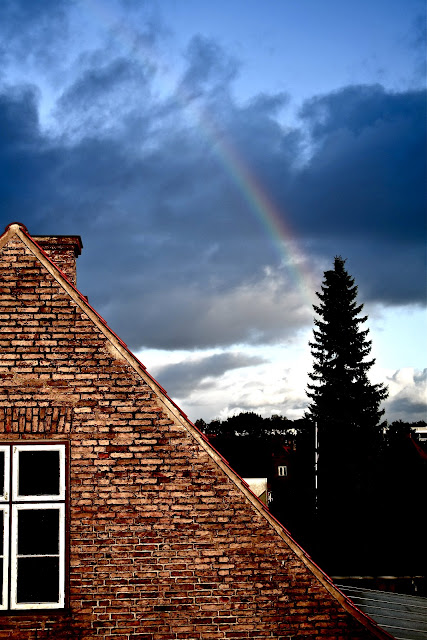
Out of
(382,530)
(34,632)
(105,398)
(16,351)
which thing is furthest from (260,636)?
(382,530)

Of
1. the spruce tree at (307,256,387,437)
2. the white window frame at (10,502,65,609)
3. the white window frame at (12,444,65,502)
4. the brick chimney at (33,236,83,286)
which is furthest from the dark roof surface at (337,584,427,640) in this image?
the spruce tree at (307,256,387,437)

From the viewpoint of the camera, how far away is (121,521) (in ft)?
23.1

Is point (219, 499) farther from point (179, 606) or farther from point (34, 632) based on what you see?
point (34, 632)

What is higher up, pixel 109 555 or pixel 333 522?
pixel 109 555

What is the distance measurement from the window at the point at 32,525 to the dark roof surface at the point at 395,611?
592 centimetres

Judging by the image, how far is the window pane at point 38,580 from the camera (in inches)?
274

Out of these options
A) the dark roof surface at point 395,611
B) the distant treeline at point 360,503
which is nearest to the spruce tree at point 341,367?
the distant treeline at point 360,503

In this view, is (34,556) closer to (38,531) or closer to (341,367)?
(38,531)

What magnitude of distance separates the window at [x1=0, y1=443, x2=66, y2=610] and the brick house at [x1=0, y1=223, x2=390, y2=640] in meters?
0.01

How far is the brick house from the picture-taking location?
6.94 meters

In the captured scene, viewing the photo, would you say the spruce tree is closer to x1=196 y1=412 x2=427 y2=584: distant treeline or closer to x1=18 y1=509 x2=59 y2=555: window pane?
x1=196 y1=412 x2=427 y2=584: distant treeline

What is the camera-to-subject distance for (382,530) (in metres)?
38.6

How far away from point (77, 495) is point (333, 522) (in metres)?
38.3

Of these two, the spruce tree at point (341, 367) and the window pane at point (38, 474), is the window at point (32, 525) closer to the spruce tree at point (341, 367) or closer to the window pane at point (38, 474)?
the window pane at point (38, 474)
